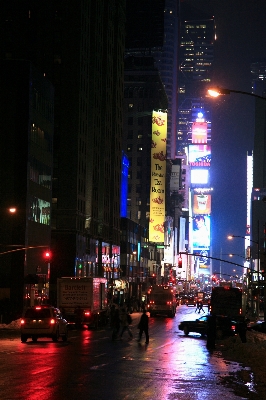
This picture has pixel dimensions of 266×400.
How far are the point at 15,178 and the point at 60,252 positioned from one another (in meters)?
23.1

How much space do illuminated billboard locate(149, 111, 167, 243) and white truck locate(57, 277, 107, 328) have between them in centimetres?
11342

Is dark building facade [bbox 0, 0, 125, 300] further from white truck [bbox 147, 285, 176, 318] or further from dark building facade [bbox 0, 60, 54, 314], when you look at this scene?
dark building facade [bbox 0, 60, 54, 314]

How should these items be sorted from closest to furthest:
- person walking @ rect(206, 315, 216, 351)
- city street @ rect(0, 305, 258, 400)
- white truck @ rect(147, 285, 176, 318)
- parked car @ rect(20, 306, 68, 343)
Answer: city street @ rect(0, 305, 258, 400)
person walking @ rect(206, 315, 216, 351)
parked car @ rect(20, 306, 68, 343)
white truck @ rect(147, 285, 176, 318)

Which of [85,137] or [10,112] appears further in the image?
[85,137]

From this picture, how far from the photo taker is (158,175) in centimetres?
17625

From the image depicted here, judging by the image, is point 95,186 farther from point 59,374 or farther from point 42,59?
point 59,374

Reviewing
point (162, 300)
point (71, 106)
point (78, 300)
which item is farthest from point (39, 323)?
point (71, 106)

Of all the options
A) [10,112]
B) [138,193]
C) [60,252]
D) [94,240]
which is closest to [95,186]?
[94,240]

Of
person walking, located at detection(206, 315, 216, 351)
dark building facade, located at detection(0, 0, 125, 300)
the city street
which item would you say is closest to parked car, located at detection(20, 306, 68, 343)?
the city street

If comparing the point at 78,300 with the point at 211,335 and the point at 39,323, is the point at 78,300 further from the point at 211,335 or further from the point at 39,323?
the point at 211,335

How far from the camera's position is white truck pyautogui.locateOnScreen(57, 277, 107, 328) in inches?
2247

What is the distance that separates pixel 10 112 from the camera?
7881cm

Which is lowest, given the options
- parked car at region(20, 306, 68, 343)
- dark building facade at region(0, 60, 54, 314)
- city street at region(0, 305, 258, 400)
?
city street at region(0, 305, 258, 400)

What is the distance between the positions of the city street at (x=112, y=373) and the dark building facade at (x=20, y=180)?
40801 millimetres
